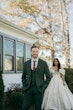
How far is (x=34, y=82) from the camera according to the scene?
6574 mm

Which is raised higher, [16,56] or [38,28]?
[38,28]

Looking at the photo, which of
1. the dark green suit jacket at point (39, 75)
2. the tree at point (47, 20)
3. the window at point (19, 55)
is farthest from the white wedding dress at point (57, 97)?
the tree at point (47, 20)

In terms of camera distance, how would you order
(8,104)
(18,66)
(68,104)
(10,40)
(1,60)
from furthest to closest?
(18,66), (10,40), (1,60), (8,104), (68,104)

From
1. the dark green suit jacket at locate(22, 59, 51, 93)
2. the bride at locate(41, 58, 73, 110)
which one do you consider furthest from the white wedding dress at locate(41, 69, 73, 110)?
the dark green suit jacket at locate(22, 59, 51, 93)

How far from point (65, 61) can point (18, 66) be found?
15.1m

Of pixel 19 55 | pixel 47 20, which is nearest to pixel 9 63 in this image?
pixel 19 55

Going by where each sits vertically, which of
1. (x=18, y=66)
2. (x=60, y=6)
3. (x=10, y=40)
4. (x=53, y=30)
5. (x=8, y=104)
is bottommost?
(x=8, y=104)

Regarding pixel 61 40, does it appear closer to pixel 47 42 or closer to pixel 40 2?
pixel 47 42

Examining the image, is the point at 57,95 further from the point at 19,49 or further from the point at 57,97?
the point at 19,49

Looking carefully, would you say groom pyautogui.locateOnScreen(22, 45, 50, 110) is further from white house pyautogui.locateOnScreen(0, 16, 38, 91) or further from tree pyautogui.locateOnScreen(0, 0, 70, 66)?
tree pyautogui.locateOnScreen(0, 0, 70, 66)

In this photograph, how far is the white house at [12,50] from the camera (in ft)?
48.9

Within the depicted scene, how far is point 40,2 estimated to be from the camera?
32.5m

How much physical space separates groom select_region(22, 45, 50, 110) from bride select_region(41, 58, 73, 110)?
441cm

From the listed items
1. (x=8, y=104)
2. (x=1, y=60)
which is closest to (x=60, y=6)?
(x=1, y=60)
